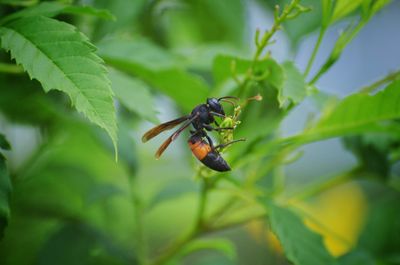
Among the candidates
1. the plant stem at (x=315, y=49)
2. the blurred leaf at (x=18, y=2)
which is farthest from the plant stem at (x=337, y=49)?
the blurred leaf at (x=18, y=2)

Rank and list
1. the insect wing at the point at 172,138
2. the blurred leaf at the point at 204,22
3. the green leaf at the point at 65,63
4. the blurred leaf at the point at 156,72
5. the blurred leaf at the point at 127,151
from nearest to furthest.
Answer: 1. the green leaf at the point at 65,63
2. the insect wing at the point at 172,138
3. the blurred leaf at the point at 156,72
4. the blurred leaf at the point at 127,151
5. the blurred leaf at the point at 204,22

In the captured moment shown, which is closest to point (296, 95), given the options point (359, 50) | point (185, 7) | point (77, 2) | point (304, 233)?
point (304, 233)

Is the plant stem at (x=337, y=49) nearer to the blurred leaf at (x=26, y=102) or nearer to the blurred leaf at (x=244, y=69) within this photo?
the blurred leaf at (x=244, y=69)

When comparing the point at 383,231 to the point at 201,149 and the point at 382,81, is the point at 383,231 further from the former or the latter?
the point at 201,149

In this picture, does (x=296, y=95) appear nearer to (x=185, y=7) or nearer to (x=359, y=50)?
(x=185, y=7)

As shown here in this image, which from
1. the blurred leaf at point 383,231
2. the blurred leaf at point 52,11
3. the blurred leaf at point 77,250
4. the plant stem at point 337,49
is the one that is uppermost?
the blurred leaf at point 52,11

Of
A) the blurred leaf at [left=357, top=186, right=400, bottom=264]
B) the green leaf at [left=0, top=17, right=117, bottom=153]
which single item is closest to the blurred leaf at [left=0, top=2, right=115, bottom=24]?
the green leaf at [left=0, top=17, right=117, bottom=153]
